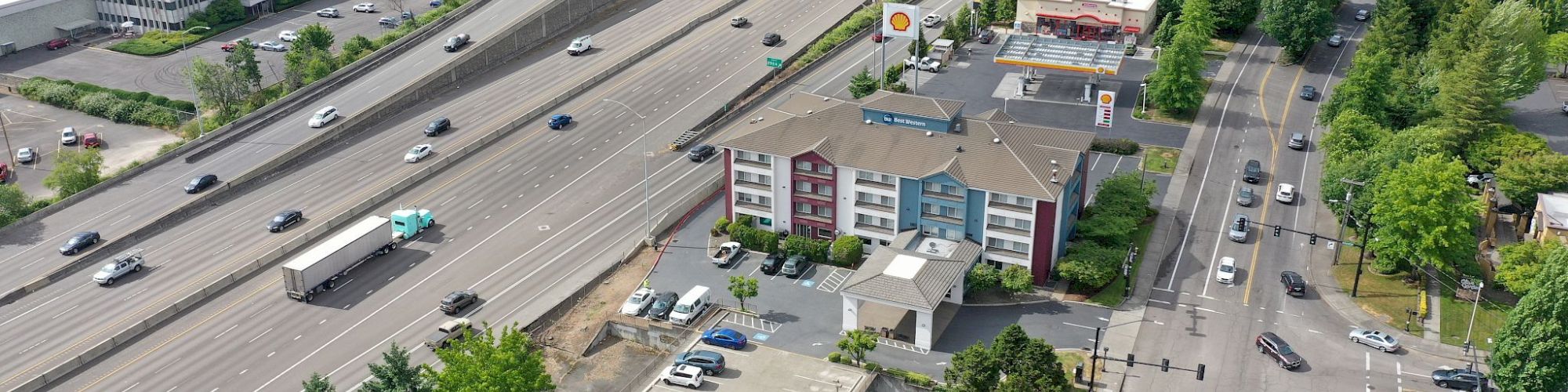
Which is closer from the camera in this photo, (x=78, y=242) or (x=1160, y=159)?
(x=78, y=242)

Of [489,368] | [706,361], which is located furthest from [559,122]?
[489,368]

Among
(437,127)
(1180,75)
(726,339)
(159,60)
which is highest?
(1180,75)

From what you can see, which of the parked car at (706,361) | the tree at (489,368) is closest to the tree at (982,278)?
the parked car at (706,361)

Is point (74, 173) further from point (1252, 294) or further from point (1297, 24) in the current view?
point (1297, 24)

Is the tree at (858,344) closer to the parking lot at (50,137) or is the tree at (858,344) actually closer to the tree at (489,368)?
the tree at (489,368)

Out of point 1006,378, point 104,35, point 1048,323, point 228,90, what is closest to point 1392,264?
point 1048,323

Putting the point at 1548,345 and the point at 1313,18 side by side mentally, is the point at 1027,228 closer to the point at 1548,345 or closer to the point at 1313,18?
the point at 1548,345

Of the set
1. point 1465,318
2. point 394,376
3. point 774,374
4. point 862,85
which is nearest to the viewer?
point 394,376
